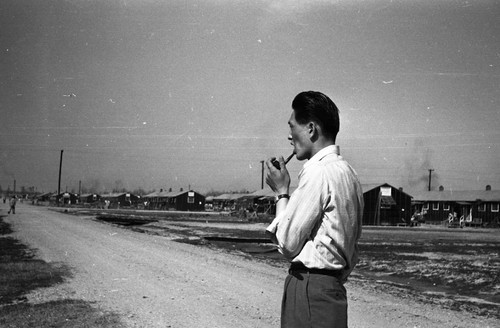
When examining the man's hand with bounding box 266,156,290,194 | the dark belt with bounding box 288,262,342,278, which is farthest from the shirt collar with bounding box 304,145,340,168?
the dark belt with bounding box 288,262,342,278

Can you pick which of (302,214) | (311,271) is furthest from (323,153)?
(311,271)

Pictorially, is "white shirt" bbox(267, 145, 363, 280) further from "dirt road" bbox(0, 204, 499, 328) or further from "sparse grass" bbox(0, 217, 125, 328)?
"sparse grass" bbox(0, 217, 125, 328)

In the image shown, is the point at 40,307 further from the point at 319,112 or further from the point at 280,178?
the point at 319,112

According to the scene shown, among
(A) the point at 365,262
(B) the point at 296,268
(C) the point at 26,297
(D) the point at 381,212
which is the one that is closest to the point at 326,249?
(B) the point at 296,268

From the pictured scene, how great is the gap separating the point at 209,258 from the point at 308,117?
1299cm

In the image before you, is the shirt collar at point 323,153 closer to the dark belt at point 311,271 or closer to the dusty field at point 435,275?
the dark belt at point 311,271

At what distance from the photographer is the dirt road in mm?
7145

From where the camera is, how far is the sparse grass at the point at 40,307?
6.71 m

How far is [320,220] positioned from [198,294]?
7.15 meters

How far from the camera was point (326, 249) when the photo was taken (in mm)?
2264

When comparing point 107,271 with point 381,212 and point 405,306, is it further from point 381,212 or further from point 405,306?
point 381,212

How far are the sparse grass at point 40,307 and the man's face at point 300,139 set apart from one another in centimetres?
514

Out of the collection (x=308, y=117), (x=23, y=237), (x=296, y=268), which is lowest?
(x=23, y=237)

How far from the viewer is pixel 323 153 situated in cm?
239
